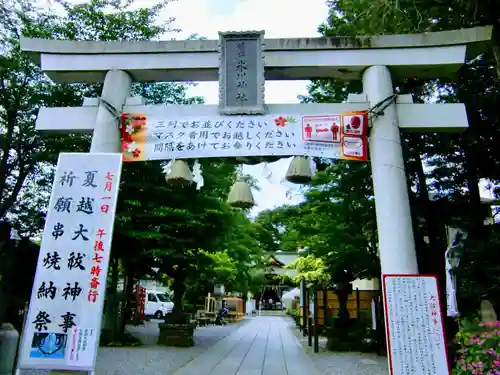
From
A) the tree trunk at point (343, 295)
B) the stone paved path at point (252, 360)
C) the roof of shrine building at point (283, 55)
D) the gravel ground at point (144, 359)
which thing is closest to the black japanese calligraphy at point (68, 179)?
the roof of shrine building at point (283, 55)

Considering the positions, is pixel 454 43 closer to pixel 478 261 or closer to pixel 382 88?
A: pixel 382 88

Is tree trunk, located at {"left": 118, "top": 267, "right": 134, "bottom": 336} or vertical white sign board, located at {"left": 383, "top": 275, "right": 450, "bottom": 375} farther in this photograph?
tree trunk, located at {"left": 118, "top": 267, "right": 134, "bottom": 336}

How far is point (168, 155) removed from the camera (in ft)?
18.2

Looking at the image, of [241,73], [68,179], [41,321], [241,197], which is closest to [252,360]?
[241,197]

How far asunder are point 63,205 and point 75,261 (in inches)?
28.6

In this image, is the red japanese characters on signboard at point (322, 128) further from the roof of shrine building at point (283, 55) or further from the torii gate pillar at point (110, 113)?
the torii gate pillar at point (110, 113)

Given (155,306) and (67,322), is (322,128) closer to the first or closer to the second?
(67,322)

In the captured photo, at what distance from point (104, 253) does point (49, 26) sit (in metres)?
10.0

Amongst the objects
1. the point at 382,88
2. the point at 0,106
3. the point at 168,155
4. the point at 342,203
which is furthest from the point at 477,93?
the point at 0,106

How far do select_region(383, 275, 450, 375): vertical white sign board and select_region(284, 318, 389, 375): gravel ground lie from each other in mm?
4995

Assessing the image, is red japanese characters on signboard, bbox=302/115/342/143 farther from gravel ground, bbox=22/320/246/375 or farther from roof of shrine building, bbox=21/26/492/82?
gravel ground, bbox=22/320/246/375

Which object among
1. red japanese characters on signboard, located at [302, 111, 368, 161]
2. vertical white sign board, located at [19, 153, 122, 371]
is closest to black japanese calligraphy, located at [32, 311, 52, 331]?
vertical white sign board, located at [19, 153, 122, 371]

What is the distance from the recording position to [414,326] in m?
4.60

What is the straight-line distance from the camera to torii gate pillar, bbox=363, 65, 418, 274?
499cm
